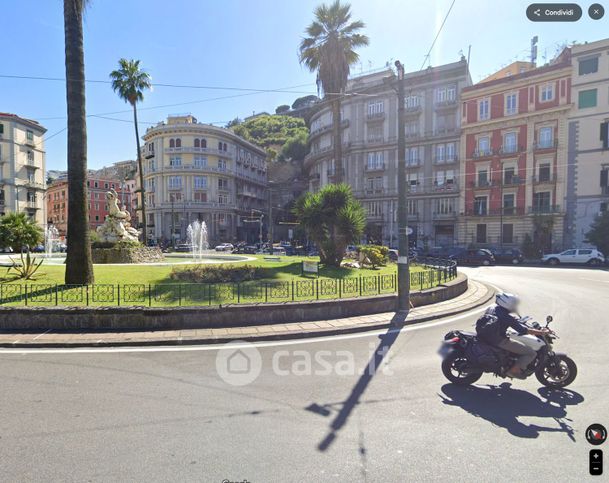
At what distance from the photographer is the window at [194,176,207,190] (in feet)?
216

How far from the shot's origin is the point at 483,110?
43188mm

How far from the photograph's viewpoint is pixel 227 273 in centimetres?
1314

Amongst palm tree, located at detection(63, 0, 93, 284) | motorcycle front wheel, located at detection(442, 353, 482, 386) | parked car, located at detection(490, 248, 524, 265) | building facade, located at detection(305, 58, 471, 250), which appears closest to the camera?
motorcycle front wheel, located at detection(442, 353, 482, 386)

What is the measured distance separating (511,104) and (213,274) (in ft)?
141

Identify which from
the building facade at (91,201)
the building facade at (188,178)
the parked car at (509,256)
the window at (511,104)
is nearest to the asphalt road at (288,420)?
the parked car at (509,256)

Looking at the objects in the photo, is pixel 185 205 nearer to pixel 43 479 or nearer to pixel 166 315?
pixel 166 315

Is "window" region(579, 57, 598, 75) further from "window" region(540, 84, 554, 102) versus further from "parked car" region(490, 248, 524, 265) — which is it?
"parked car" region(490, 248, 524, 265)

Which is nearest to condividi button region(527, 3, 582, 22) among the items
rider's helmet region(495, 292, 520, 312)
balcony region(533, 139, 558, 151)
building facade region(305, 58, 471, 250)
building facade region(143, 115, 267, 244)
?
rider's helmet region(495, 292, 520, 312)

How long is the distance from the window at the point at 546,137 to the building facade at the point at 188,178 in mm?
45256

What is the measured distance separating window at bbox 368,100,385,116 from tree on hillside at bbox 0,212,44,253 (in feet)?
152

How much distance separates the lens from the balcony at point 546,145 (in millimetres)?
38656

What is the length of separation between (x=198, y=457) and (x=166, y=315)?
552 cm

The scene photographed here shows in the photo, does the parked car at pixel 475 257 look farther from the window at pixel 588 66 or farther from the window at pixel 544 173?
the window at pixel 588 66

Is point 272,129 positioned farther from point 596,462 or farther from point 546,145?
point 596,462
